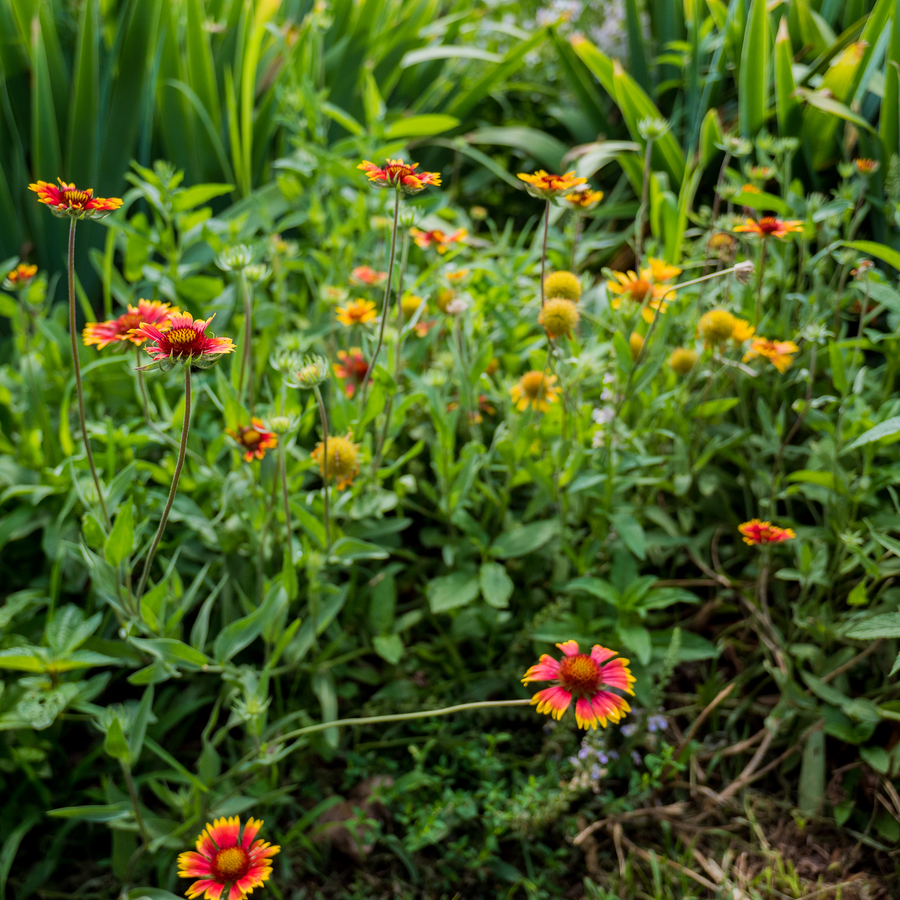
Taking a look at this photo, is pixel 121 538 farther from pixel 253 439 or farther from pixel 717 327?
pixel 717 327

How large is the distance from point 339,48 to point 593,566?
164cm

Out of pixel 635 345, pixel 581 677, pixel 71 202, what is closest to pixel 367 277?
pixel 635 345

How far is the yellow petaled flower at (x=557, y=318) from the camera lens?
3.47ft

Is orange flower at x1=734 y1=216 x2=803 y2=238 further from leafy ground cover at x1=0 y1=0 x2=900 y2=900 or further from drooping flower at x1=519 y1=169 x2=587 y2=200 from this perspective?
drooping flower at x1=519 y1=169 x2=587 y2=200

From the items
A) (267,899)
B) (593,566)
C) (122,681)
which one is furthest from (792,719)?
(122,681)

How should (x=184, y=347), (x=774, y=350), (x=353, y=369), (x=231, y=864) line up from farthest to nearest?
(x=353, y=369)
(x=774, y=350)
(x=231, y=864)
(x=184, y=347)

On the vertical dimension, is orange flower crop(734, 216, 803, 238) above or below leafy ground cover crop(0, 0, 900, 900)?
above

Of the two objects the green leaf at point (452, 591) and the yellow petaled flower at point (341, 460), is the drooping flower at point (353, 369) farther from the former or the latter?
the green leaf at point (452, 591)

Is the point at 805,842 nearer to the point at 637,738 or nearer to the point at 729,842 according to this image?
the point at 729,842

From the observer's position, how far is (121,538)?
871 mm

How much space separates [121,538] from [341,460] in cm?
28

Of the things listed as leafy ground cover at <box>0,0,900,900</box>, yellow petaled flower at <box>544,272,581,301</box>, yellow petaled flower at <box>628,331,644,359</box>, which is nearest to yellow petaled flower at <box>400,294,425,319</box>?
leafy ground cover at <box>0,0,900,900</box>

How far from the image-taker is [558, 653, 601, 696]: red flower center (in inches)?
31.5

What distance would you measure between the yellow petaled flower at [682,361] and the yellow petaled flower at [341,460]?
0.58 m
